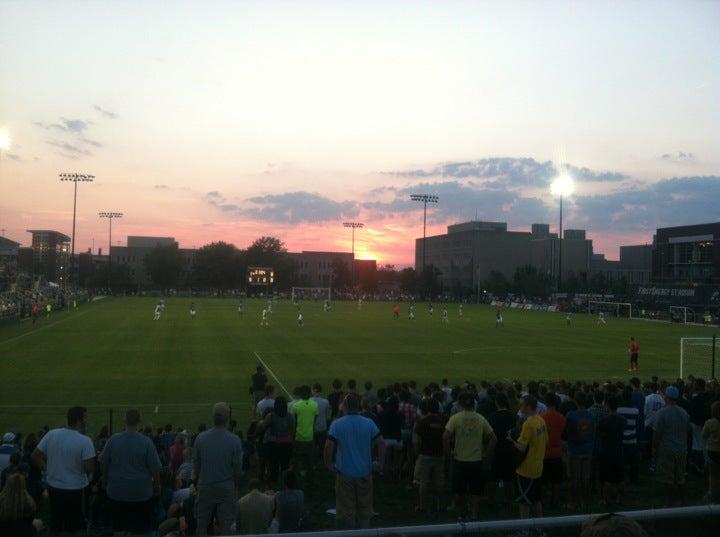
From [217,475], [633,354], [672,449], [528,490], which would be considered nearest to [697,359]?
[633,354]

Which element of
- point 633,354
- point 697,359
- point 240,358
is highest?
point 633,354

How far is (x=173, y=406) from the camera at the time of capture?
21.9 meters

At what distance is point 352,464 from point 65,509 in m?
3.37

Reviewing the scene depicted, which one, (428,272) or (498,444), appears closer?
(498,444)

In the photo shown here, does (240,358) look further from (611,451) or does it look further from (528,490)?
(528,490)

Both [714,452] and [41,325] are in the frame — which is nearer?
[714,452]

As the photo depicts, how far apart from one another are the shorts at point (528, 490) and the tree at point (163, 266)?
521ft

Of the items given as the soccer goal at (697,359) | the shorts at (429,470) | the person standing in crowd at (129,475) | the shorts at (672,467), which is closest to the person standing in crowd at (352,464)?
the shorts at (429,470)

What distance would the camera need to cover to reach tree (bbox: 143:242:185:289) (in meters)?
160

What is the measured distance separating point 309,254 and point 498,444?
182m

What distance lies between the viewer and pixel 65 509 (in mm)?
7547

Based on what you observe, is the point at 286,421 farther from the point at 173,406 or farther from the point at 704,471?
the point at 173,406

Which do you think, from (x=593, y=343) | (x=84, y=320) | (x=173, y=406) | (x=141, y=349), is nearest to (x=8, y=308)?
(x=84, y=320)

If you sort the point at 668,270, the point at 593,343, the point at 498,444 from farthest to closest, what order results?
1. the point at 668,270
2. the point at 593,343
3. the point at 498,444
